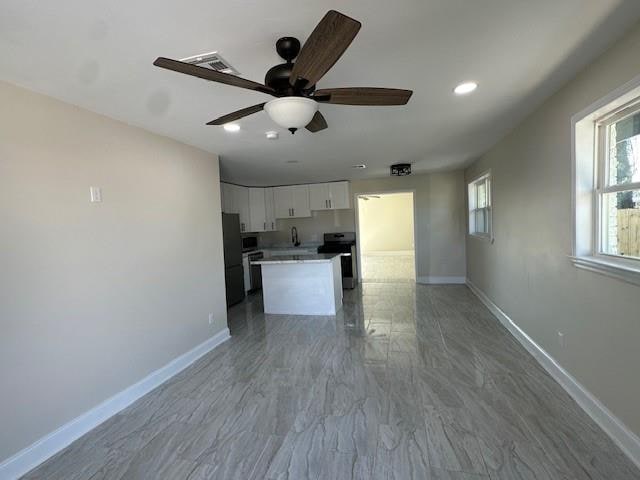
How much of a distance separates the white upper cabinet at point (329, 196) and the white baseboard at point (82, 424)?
4196 millimetres

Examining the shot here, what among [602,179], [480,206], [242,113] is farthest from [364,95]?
[480,206]

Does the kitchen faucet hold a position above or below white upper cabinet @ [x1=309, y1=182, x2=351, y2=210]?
below

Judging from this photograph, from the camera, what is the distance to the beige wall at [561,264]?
1.78m

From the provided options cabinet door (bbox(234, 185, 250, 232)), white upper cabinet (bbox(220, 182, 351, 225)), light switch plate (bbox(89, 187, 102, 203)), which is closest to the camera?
light switch plate (bbox(89, 187, 102, 203))

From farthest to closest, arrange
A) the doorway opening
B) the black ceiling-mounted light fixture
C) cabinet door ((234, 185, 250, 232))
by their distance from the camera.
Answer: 1. the doorway opening
2. cabinet door ((234, 185, 250, 232))
3. the black ceiling-mounted light fixture

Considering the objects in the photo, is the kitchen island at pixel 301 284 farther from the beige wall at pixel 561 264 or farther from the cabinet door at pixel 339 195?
the beige wall at pixel 561 264

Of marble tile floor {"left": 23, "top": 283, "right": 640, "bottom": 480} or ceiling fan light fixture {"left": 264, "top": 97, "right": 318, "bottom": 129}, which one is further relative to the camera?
marble tile floor {"left": 23, "top": 283, "right": 640, "bottom": 480}

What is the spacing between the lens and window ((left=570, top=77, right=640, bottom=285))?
1.86 metres

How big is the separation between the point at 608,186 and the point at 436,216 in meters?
4.32

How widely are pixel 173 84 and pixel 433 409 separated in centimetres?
278

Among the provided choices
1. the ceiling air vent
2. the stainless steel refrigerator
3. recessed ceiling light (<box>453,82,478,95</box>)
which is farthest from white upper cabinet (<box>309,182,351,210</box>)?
the ceiling air vent

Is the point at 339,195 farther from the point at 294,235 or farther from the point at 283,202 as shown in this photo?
the point at 294,235

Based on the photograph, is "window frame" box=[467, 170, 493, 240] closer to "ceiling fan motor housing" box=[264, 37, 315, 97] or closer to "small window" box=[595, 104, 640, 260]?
"small window" box=[595, 104, 640, 260]

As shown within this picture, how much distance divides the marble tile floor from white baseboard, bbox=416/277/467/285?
295 cm
